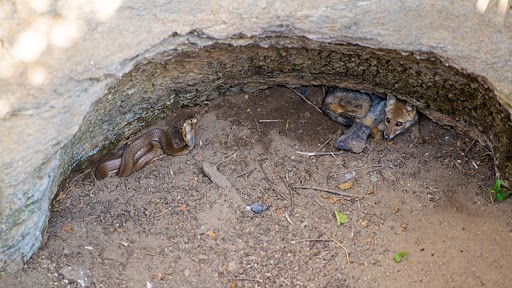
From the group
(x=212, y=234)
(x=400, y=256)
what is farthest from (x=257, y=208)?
(x=400, y=256)

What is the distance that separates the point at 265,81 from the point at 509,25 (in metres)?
1.99

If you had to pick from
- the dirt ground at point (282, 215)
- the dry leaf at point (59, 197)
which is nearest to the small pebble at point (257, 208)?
the dirt ground at point (282, 215)

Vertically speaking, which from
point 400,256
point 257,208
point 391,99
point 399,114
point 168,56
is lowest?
point 400,256

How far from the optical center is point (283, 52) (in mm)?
4617

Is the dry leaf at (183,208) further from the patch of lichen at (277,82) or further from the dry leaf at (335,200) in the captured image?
the dry leaf at (335,200)

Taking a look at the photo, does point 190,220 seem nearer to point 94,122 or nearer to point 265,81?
point 94,122

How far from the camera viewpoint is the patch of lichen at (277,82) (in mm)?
4352

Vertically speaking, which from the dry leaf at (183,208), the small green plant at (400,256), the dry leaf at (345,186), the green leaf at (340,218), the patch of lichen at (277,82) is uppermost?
the patch of lichen at (277,82)

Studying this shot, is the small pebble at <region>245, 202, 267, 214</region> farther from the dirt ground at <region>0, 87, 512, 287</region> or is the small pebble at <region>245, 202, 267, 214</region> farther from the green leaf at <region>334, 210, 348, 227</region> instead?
the green leaf at <region>334, 210, 348, 227</region>

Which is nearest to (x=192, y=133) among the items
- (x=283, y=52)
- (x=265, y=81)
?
(x=265, y=81)

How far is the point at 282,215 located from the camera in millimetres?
4730

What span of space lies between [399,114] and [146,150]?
84.4 inches

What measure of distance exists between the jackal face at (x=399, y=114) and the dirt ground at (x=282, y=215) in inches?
6.3

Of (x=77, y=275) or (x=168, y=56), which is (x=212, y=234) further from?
(x=168, y=56)
